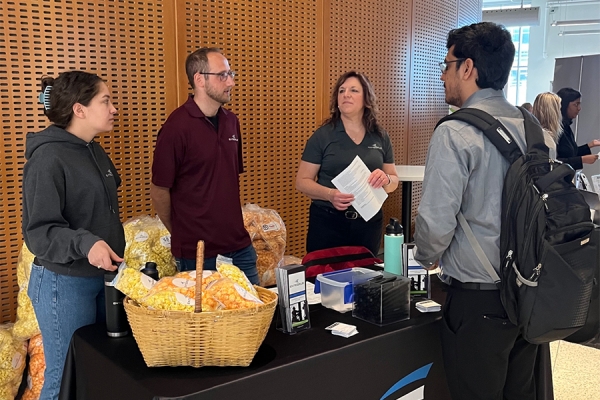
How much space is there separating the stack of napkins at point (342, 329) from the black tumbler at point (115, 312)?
711 mm

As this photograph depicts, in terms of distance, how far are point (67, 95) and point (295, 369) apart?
4.69 feet

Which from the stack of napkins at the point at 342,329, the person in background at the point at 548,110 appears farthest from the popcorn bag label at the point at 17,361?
the person in background at the point at 548,110

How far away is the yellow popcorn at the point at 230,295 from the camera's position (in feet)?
5.12

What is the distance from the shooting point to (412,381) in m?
2.07

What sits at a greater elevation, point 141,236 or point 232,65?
point 232,65

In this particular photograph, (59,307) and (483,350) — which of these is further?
(59,307)

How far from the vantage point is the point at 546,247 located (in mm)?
1687

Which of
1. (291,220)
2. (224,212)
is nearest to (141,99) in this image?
(224,212)

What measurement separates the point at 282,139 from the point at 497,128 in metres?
3.30

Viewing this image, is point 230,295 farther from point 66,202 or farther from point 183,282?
point 66,202

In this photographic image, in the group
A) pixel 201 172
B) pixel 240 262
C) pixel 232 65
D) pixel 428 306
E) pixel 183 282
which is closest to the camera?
pixel 183 282

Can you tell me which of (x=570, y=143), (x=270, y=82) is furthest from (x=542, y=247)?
(x=570, y=143)

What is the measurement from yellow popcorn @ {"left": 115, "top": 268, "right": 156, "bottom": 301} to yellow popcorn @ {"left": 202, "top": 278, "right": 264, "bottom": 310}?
203 mm

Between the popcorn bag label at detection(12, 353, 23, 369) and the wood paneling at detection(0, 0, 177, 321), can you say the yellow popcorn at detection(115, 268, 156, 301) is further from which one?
the wood paneling at detection(0, 0, 177, 321)
